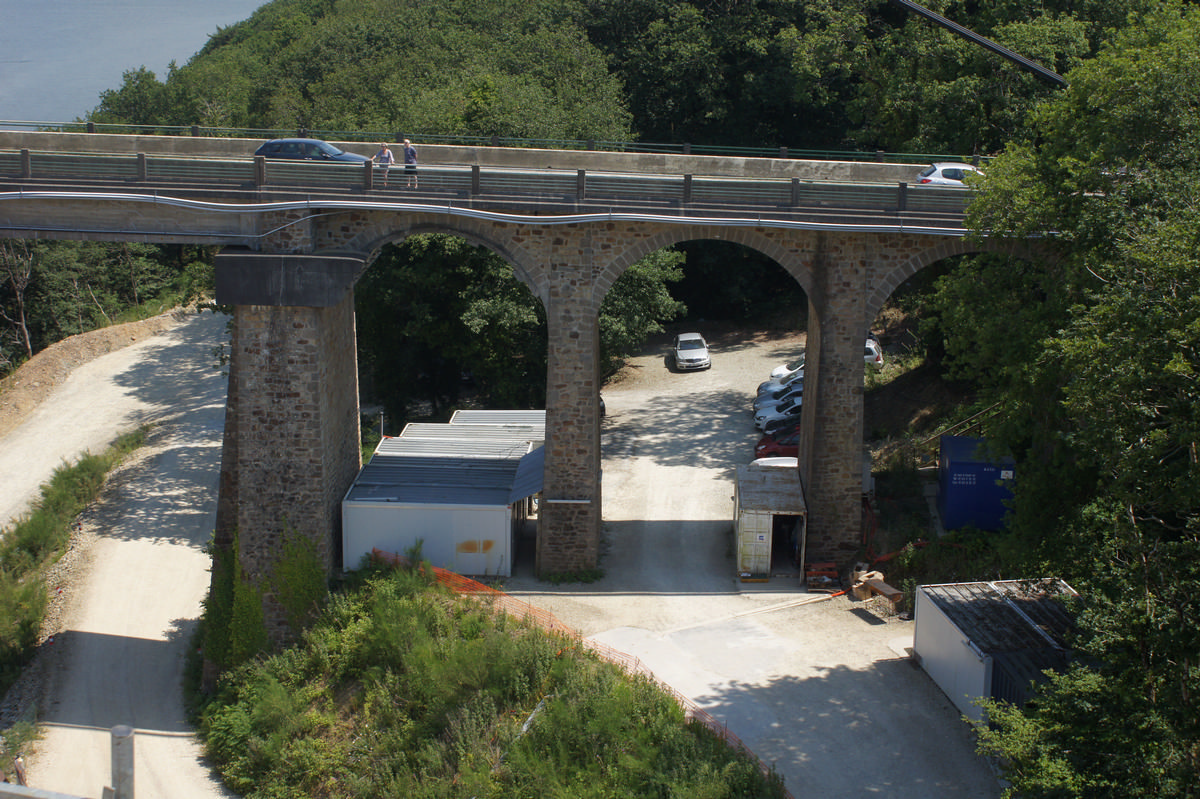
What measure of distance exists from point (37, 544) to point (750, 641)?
20.7 metres

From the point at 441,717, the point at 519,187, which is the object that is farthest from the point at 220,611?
the point at 519,187

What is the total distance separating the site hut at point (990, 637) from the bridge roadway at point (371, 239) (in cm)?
508

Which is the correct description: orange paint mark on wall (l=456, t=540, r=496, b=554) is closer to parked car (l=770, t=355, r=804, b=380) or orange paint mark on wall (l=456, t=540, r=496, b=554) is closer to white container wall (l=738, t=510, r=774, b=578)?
white container wall (l=738, t=510, r=774, b=578)

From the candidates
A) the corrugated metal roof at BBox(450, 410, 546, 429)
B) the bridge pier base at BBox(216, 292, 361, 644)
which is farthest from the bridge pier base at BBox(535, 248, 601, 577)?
the corrugated metal roof at BBox(450, 410, 546, 429)

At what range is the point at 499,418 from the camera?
1141 inches

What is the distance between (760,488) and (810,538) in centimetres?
154

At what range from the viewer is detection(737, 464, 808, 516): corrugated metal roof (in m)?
22.6

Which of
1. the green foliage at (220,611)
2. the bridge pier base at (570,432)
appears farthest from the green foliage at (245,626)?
the bridge pier base at (570,432)

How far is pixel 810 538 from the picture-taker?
23172 millimetres

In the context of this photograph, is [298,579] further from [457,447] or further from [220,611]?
[457,447]

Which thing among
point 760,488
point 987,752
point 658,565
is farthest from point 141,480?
point 987,752

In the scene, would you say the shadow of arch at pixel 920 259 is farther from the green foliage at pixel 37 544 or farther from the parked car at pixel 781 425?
the green foliage at pixel 37 544

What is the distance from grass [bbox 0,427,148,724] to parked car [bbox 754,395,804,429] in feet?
66.8

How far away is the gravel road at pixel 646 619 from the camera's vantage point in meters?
17.1
